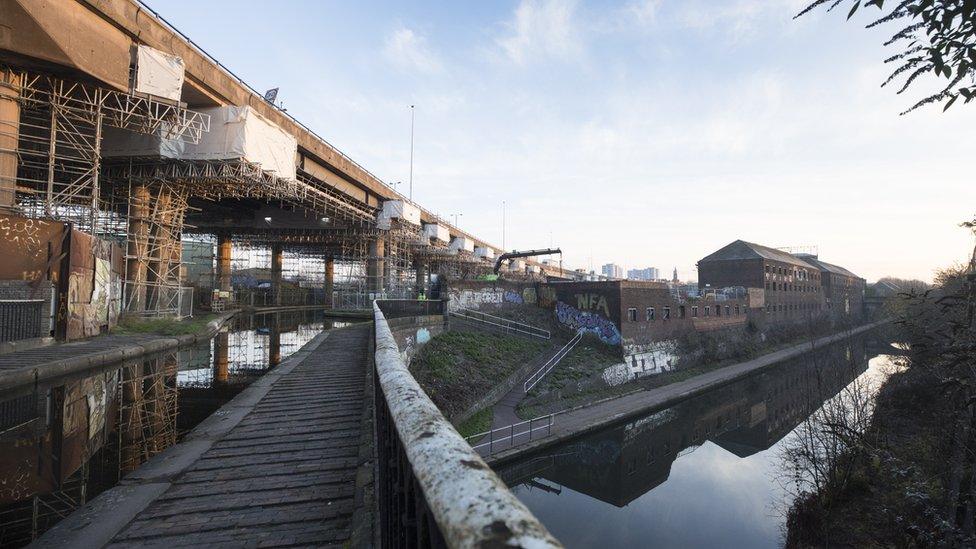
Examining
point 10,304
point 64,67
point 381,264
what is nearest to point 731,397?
point 381,264

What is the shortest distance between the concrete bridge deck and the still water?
31.7 feet

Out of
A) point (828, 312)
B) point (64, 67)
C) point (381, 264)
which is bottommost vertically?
point (828, 312)

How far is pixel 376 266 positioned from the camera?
30703 millimetres

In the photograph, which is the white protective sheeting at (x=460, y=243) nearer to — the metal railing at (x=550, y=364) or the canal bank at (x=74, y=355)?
the metal railing at (x=550, y=364)

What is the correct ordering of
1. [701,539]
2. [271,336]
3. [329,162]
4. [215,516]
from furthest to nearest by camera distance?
[329,162], [271,336], [701,539], [215,516]

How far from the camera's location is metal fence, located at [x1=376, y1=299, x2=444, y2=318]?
15984mm

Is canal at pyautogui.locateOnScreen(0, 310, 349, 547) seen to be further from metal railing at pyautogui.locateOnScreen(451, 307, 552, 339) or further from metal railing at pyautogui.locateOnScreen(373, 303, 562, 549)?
metal railing at pyautogui.locateOnScreen(451, 307, 552, 339)

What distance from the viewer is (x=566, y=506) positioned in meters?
13.5

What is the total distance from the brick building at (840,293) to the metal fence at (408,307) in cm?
6079

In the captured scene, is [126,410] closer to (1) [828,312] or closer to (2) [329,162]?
(2) [329,162]

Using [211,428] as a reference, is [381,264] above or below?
above

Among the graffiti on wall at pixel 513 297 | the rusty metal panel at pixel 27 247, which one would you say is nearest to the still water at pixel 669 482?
the graffiti on wall at pixel 513 297

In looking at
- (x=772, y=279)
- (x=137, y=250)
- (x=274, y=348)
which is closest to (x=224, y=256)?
(x=137, y=250)

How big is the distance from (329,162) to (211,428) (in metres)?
21.5
